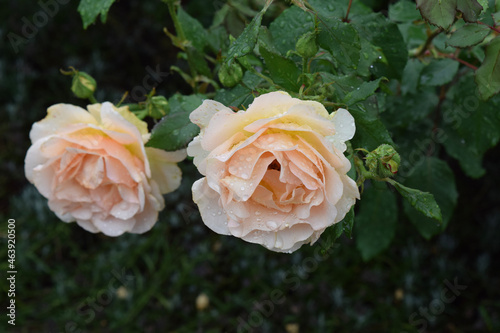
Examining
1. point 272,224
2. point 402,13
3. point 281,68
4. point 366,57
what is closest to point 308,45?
point 281,68

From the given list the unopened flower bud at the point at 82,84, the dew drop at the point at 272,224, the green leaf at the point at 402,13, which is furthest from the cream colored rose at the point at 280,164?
the green leaf at the point at 402,13

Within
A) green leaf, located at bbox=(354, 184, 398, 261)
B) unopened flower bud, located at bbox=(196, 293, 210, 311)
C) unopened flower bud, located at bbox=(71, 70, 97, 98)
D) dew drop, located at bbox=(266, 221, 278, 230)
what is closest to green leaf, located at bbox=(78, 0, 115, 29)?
unopened flower bud, located at bbox=(71, 70, 97, 98)

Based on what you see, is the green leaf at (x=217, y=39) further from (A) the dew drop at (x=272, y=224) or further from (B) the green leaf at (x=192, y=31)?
(A) the dew drop at (x=272, y=224)

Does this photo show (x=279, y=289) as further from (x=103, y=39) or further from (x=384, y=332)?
(x=103, y=39)

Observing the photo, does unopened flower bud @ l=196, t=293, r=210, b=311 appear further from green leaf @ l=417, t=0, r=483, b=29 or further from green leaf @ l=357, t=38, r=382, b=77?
green leaf @ l=417, t=0, r=483, b=29

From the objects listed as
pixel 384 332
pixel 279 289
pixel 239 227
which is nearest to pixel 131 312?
pixel 279 289

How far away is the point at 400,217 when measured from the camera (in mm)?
2396

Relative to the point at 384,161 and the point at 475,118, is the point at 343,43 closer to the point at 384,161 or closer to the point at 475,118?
the point at 384,161

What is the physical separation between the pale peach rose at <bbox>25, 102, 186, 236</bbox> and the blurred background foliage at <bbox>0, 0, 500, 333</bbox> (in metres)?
1.33

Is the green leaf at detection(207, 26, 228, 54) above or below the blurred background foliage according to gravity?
above

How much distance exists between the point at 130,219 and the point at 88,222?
8 cm

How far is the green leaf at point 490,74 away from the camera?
2.50 ft

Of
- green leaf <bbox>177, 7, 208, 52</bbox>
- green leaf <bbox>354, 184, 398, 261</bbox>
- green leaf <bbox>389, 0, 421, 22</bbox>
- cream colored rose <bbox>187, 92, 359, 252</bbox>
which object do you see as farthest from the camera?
green leaf <bbox>354, 184, 398, 261</bbox>

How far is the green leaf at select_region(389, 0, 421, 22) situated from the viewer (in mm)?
1218
